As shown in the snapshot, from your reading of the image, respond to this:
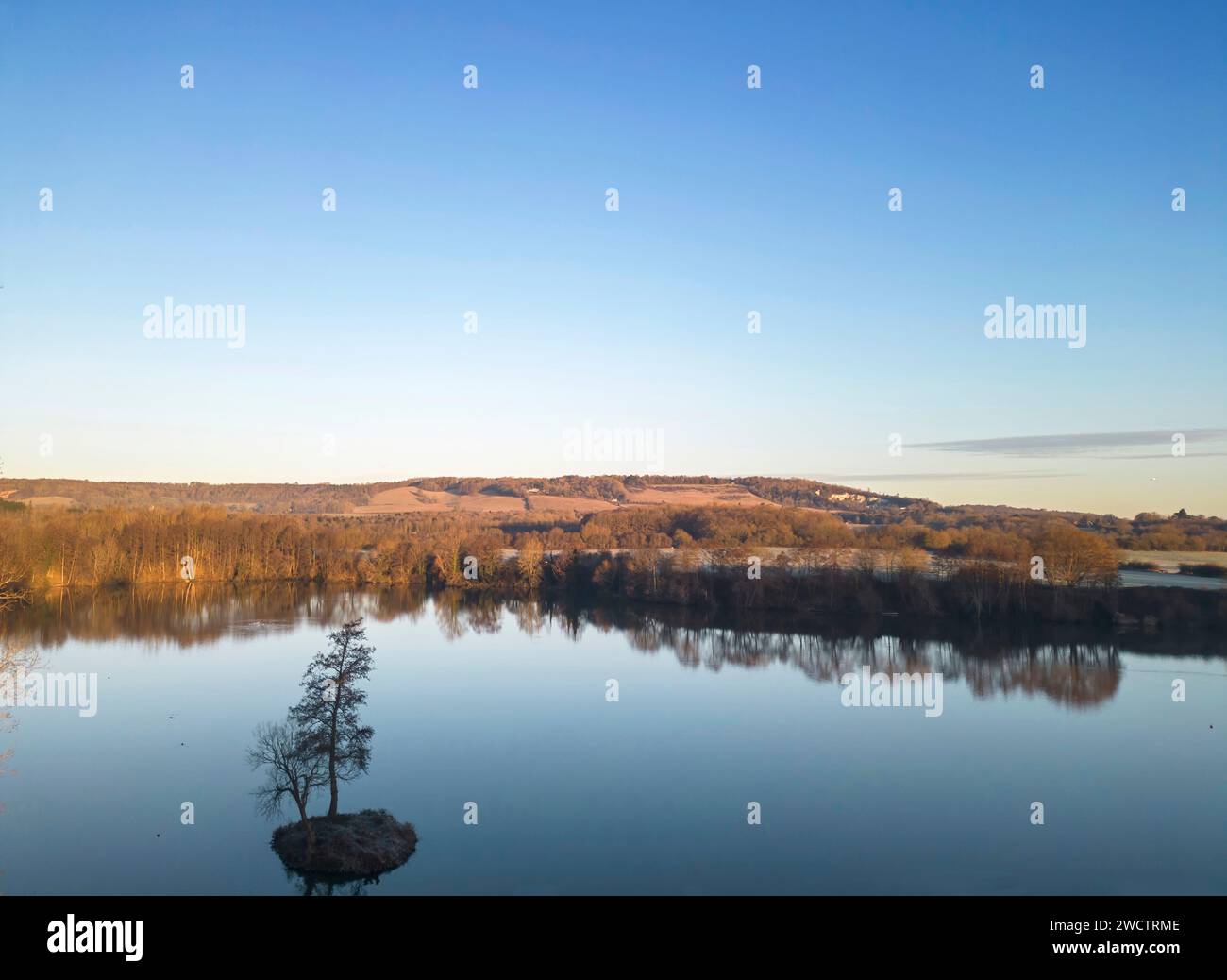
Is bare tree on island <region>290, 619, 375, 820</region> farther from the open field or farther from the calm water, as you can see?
the open field

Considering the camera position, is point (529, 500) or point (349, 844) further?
point (529, 500)

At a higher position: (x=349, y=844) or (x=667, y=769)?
(x=349, y=844)

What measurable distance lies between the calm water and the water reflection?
182 mm

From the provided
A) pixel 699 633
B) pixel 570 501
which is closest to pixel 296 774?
pixel 699 633

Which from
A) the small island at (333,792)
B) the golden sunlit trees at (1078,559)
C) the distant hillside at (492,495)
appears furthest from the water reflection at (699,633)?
the distant hillside at (492,495)

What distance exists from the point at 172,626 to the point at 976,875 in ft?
77.7

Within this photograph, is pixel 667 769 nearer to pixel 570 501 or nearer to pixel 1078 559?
pixel 1078 559

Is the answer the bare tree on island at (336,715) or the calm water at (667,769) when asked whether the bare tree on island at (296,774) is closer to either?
the bare tree on island at (336,715)

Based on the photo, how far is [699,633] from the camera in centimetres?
2533

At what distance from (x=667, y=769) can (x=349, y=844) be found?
512cm

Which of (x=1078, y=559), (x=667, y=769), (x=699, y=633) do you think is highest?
(x=1078, y=559)

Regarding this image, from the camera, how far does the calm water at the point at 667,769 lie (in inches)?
348

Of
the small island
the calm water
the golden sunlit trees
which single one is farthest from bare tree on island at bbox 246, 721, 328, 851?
the golden sunlit trees

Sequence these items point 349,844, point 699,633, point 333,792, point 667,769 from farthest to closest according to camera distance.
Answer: point 699,633 < point 667,769 < point 333,792 < point 349,844
